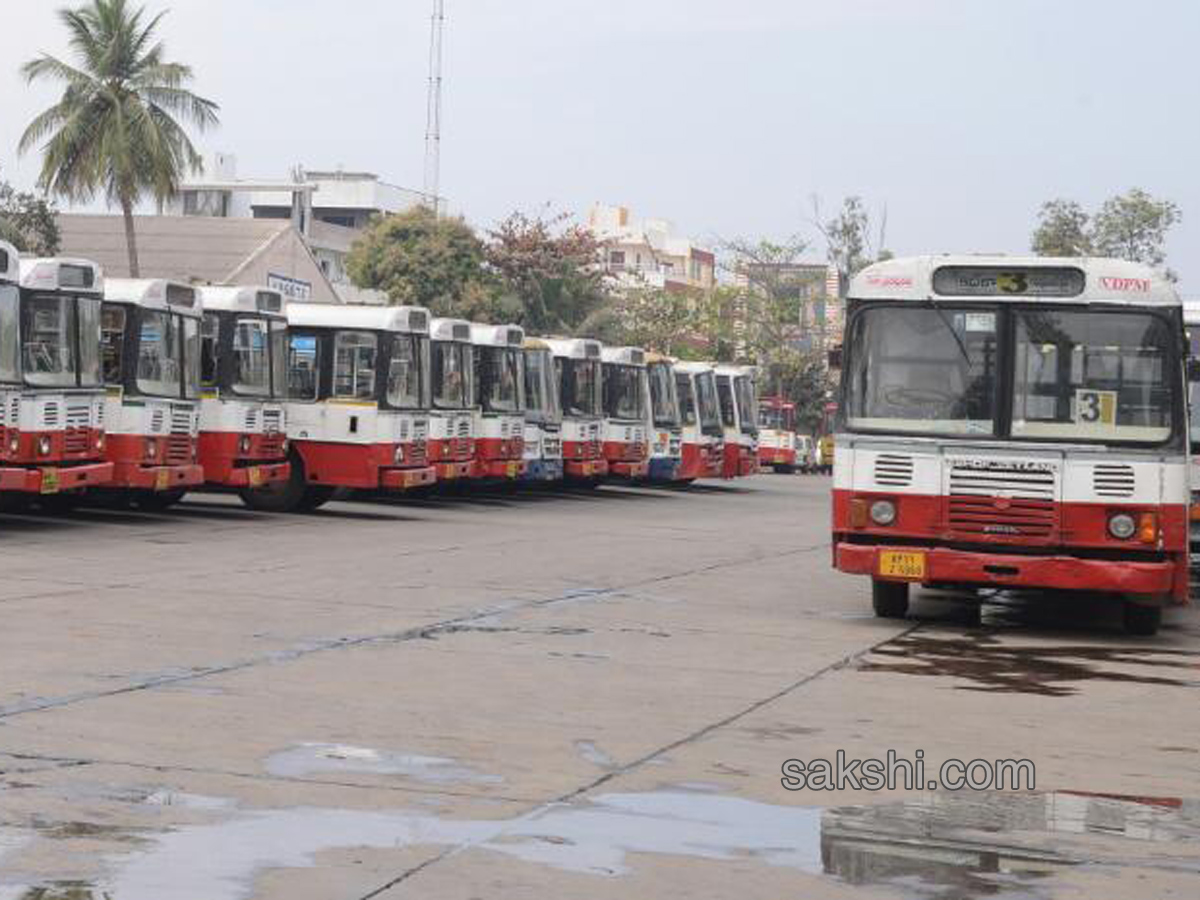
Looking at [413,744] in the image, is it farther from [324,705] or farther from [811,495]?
[811,495]

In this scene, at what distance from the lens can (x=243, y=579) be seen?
18609mm

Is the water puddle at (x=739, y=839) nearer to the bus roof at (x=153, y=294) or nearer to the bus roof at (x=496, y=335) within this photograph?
the bus roof at (x=153, y=294)

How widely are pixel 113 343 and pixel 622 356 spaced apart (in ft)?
61.4

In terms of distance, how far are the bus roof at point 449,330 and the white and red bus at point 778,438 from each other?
44172mm

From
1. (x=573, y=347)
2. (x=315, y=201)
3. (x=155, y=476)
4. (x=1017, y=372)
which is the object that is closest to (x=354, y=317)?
(x=155, y=476)

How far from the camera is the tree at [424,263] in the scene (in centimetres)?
7375

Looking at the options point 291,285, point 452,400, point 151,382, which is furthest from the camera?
point 291,285

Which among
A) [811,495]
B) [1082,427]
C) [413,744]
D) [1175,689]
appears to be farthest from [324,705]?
[811,495]

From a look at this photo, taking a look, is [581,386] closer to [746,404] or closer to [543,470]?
[543,470]

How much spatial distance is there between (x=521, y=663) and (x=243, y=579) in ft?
18.8

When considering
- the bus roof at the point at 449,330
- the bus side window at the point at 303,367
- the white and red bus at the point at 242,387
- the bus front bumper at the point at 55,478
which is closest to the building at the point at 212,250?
the bus roof at the point at 449,330

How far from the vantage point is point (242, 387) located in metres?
28.1

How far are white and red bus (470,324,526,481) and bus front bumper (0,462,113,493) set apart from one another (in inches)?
420

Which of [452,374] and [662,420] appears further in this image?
[662,420]
